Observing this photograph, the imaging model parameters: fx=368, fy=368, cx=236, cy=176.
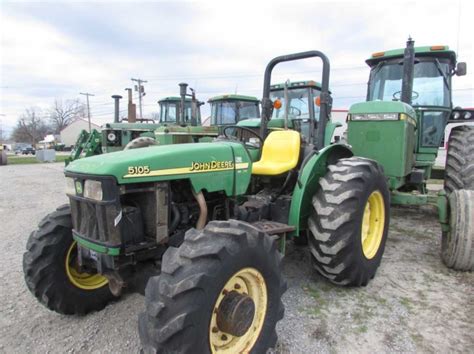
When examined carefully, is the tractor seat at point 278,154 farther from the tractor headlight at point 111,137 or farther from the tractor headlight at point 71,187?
Result: the tractor headlight at point 111,137

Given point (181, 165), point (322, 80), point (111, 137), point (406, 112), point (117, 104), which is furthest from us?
point (117, 104)

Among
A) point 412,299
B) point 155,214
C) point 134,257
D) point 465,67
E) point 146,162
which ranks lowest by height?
point 412,299

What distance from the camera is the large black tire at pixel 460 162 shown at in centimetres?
508

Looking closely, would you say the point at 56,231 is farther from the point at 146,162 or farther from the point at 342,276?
the point at 342,276

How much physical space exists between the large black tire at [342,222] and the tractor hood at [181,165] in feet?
2.39

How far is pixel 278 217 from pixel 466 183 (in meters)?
3.17

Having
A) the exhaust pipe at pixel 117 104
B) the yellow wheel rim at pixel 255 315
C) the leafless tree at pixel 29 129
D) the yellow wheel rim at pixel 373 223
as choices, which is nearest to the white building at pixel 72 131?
the leafless tree at pixel 29 129

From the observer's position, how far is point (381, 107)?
16.0 ft

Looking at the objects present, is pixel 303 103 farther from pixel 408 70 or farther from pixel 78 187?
pixel 78 187

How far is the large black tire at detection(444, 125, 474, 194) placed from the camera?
5082mm

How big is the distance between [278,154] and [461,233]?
200cm

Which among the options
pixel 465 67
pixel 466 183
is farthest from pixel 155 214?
pixel 465 67

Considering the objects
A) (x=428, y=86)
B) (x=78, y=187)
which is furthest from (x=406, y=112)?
(x=78, y=187)

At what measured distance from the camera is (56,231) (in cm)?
285
